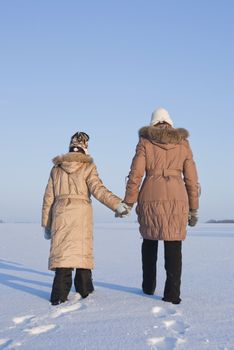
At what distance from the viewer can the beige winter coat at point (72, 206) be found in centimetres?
433

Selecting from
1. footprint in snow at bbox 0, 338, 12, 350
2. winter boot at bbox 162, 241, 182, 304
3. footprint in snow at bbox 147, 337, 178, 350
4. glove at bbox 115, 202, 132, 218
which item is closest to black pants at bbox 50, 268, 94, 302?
glove at bbox 115, 202, 132, 218

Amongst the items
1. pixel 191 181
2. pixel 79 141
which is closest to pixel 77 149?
pixel 79 141

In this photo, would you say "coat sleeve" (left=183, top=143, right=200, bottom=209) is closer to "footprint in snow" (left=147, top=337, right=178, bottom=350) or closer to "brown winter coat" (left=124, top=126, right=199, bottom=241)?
"brown winter coat" (left=124, top=126, right=199, bottom=241)

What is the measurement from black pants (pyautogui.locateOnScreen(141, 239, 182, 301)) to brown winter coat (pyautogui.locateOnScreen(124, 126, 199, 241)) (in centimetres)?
11

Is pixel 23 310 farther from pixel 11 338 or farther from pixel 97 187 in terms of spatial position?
pixel 97 187

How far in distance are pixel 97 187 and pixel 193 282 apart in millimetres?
1853

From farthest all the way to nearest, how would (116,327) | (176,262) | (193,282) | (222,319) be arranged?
(193,282) → (176,262) → (222,319) → (116,327)

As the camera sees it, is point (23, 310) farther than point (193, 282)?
No

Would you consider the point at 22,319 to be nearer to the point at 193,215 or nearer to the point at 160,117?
the point at 193,215

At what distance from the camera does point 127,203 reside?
14.5ft

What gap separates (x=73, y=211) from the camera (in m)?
4.39

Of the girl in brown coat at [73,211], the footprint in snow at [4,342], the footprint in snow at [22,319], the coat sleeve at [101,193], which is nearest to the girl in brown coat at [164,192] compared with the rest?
the coat sleeve at [101,193]

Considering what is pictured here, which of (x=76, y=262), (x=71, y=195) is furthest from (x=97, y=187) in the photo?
(x=76, y=262)

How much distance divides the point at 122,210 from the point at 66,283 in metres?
0.84
